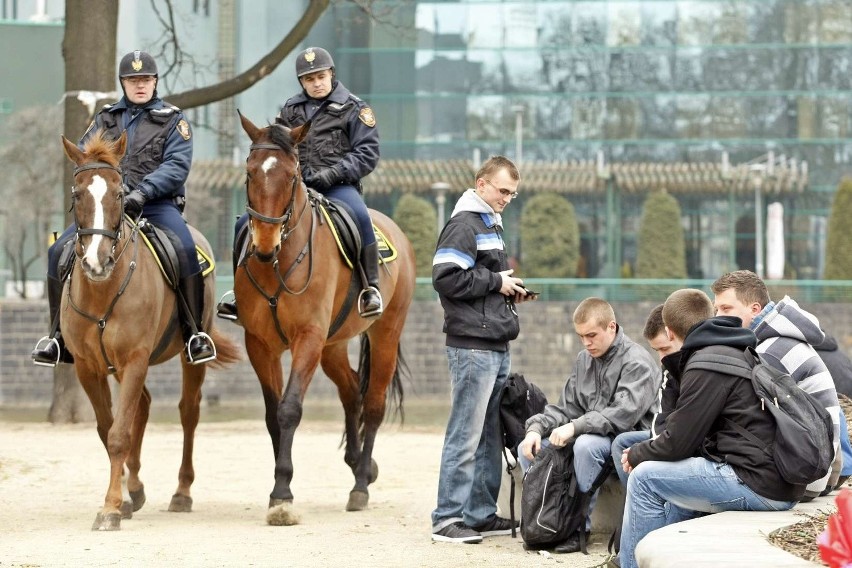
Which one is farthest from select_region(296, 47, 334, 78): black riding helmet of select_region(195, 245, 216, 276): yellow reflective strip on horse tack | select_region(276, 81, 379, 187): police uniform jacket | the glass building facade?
the glass building facade

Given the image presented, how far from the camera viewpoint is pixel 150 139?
32.8 ft

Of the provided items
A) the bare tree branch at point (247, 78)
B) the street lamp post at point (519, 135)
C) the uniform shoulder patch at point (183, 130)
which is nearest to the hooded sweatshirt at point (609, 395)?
the uniform shoulder patch at point (183, 130)

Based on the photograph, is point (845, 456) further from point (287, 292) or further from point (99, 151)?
point (99, 151)

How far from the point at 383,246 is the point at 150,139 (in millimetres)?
2005

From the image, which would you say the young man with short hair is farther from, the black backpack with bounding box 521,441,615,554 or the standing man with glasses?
the standing man with glasses

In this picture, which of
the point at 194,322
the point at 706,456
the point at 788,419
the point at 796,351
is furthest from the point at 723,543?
the point at 194,322

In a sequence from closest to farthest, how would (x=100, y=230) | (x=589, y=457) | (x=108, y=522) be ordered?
(x=589, y=457) < (x=100, y=230) < (x=108, y=522)

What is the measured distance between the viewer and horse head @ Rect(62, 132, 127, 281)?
8.69 m

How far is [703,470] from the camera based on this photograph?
6.39 meters

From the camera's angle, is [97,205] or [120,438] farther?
[120,438]

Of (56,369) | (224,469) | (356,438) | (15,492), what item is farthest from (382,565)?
(56,369)

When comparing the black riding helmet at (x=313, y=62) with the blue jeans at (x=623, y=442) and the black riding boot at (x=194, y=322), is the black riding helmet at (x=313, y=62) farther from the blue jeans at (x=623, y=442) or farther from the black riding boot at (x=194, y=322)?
the blue jeans at (x=623, y=442)

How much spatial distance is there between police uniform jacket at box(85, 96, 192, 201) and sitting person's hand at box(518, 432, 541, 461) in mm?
3294

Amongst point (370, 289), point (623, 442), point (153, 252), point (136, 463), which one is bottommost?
point (136, 463)
